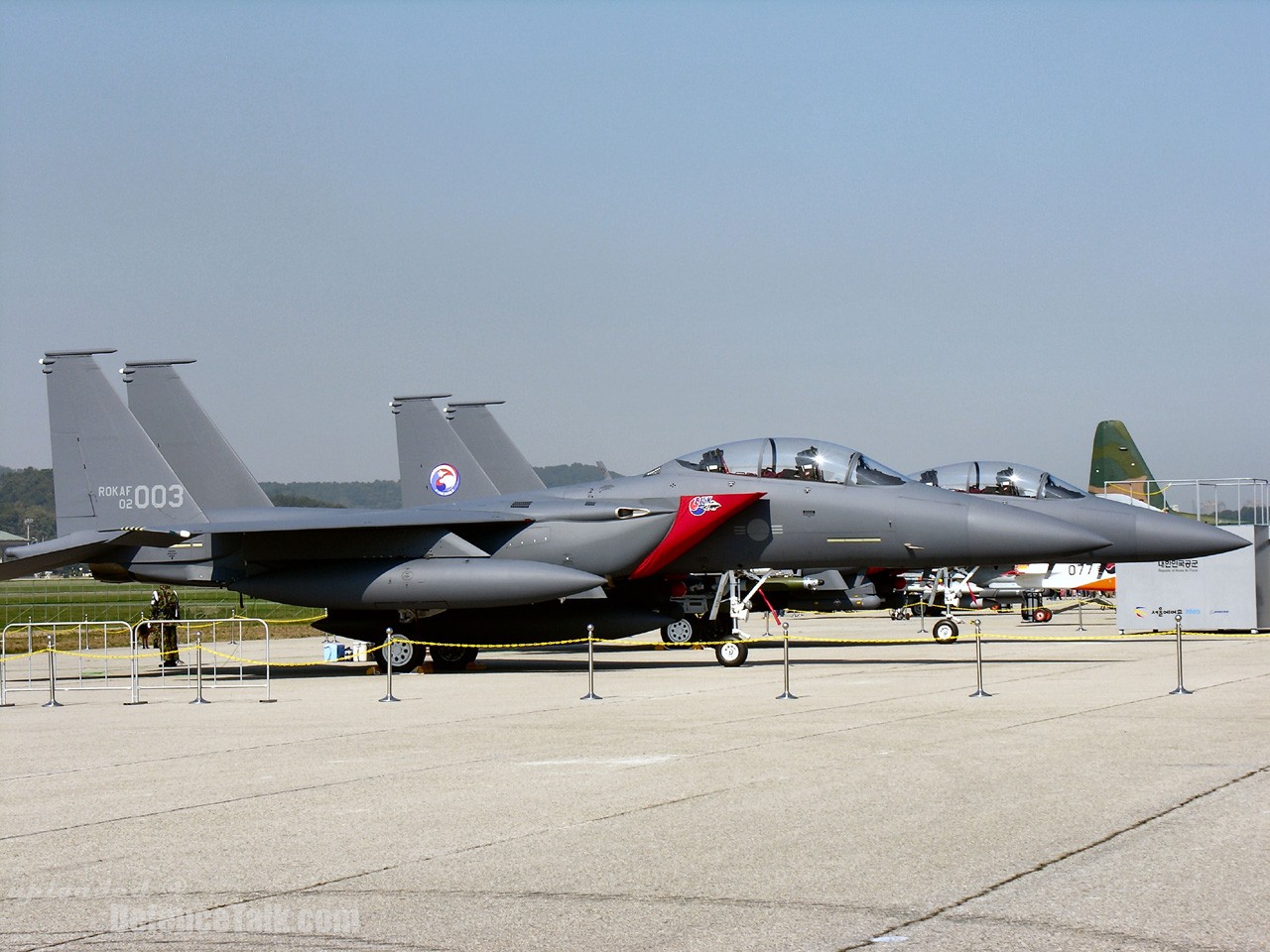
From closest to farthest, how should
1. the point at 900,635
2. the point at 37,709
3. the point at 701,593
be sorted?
the point at 37,709 < the point at 701,593 < the point at 900,635

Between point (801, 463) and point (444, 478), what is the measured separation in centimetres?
1022

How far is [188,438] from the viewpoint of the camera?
21.3m

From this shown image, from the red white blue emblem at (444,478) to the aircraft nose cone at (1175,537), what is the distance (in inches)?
497

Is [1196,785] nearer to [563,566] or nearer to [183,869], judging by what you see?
[183,869]

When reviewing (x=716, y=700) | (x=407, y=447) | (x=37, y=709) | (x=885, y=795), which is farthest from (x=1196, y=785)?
(x=407, y=447)

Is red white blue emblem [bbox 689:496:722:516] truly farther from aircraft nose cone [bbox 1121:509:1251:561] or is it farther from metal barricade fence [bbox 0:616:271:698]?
aircraft nose cone [bbox 1121:509:1251:561]

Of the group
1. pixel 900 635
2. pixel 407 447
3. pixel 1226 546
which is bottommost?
pixel 900 635

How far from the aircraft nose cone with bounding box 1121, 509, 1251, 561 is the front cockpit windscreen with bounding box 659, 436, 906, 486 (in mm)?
5528

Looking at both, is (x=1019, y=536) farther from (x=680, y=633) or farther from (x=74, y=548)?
(x=74, y=548)

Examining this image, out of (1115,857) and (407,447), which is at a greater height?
(407,447)

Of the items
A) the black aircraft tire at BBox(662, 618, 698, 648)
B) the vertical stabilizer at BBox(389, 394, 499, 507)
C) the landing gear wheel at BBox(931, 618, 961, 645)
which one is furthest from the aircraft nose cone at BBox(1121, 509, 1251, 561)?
the vertical stabilizer at BBox(389, 394, 499, 507)

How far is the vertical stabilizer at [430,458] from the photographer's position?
27062mm

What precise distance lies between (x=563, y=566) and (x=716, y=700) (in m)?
5.81

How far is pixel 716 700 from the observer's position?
43.3ft
